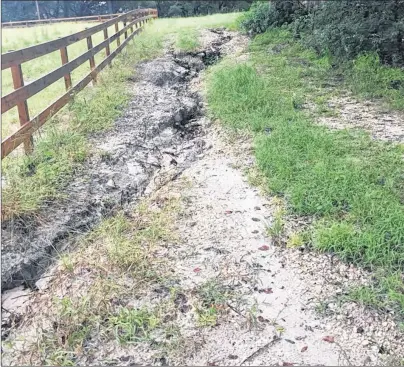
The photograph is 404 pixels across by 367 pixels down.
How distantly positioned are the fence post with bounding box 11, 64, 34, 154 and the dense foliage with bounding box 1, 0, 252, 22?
39.3m

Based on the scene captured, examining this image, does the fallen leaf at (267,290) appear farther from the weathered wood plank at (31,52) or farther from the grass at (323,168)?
the weathered wood plank at (31,52)

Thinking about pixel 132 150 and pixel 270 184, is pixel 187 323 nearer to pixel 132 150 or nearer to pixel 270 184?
pixel 270 184

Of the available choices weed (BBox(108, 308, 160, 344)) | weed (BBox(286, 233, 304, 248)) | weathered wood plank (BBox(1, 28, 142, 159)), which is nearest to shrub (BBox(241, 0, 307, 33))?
weathered wood plank (BBox(1, 28, 142, 159))

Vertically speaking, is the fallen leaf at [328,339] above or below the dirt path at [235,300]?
below

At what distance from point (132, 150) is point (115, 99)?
2014 mm

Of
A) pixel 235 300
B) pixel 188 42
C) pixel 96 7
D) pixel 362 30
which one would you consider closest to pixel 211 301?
pixel 235 300

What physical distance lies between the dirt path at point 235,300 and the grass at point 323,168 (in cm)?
24

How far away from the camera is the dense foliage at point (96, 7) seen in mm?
41875

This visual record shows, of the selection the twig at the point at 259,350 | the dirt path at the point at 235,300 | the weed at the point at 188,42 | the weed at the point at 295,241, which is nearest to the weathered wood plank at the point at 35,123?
the dirt path at the point at 235,300

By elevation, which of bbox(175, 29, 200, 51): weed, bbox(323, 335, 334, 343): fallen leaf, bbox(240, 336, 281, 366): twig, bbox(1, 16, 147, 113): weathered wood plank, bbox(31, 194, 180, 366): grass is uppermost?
bbox(175, 29, 200, 51): weed

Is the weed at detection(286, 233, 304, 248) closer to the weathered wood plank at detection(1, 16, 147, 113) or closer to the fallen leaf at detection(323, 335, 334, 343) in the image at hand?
the fallen leaf at detection(323, 335, 334, 343)

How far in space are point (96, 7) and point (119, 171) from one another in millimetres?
59662

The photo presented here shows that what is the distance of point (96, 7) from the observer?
2292 inches

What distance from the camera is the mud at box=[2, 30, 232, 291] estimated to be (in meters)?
3.57
